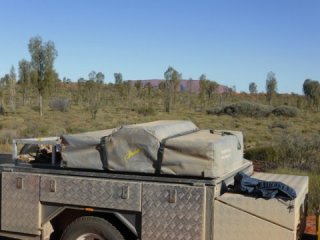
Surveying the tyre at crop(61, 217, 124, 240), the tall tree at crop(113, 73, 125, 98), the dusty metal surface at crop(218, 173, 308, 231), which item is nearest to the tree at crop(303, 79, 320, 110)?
the tall tree at crop(113, 73, 125, 98)

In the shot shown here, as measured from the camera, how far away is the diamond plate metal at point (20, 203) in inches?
232

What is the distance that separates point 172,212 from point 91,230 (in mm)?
1056

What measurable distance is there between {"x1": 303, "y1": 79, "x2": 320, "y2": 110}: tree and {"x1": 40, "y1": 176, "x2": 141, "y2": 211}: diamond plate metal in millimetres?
59966

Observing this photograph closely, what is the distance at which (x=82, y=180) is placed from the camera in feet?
18.6

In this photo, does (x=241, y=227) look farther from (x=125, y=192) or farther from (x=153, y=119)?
(x=153, y=119)

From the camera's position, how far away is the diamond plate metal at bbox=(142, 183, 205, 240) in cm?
512

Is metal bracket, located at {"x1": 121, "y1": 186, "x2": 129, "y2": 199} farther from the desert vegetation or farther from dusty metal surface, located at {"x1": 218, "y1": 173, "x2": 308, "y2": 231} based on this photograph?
the desert vegetation

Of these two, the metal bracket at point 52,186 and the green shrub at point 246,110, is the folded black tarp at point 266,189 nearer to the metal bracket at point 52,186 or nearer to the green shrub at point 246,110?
the metal bracket at point 52,186

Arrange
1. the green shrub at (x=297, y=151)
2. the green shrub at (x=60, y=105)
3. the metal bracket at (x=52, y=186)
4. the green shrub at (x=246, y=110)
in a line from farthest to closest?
the green shrub at (x=60, y=105) → the green shrub at (x=246, y=110) → the green shrub at (x=297, y=151) → the metal bracket at (x=52, y=186)

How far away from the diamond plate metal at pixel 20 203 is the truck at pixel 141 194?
0.01m

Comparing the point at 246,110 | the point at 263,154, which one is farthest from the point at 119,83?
the point at 263,154

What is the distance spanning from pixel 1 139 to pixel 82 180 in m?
16.8

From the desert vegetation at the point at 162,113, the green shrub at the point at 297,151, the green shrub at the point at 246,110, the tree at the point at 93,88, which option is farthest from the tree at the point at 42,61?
the green shrub at the point at 297,151

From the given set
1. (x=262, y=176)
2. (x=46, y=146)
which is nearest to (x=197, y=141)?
(x=262, y=176)
